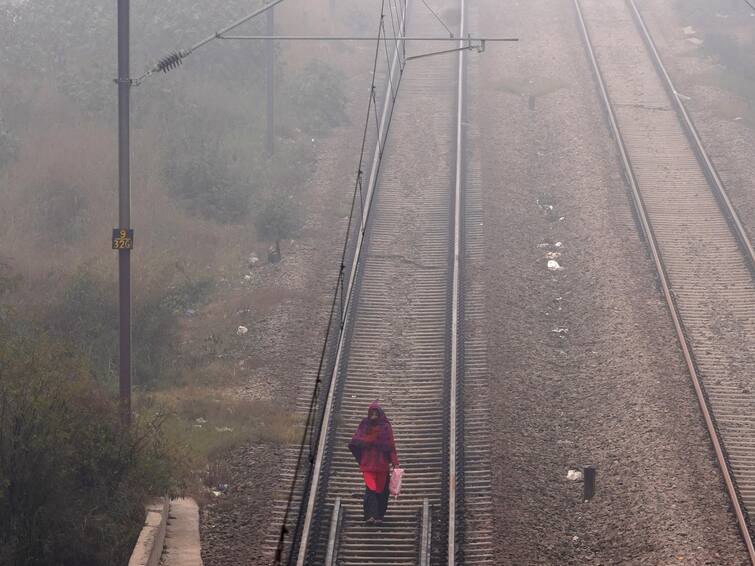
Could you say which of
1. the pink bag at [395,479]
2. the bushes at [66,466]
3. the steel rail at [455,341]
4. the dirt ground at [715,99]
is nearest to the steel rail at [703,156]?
the dirt ground at [715,99]

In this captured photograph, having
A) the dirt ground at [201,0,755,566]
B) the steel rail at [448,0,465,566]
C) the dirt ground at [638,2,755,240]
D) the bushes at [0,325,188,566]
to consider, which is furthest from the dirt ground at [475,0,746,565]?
the bushes at [0,325,188,566]

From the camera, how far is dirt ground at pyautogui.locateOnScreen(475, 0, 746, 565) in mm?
12297

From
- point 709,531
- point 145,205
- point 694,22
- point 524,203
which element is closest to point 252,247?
point 145,205

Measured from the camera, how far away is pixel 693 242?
2045cm

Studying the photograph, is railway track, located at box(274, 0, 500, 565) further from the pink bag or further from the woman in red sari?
the woman in red sari

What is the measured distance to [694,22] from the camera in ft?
117

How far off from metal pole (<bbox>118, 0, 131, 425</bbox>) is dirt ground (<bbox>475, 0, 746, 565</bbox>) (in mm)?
4812

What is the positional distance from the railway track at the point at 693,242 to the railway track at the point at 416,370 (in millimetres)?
3096

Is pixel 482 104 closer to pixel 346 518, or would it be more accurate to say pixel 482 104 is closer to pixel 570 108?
pixel 570 108

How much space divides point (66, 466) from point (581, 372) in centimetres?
776

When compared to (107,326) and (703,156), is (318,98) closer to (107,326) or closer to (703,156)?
(703,156)

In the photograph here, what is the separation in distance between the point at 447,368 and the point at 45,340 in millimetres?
5705

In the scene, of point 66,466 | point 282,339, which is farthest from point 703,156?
point 66,466

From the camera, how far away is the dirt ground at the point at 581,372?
12.3 meters
